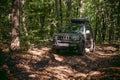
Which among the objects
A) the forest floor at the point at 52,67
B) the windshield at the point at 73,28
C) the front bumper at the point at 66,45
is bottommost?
the forest floor at the point at 52,67

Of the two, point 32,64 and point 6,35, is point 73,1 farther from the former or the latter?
point 32,64

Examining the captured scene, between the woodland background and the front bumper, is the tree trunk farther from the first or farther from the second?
the front bumper

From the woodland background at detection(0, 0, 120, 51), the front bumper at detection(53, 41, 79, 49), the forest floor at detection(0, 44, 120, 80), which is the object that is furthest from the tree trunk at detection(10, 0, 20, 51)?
the front bumper at detection(53, 41, 79, 49)

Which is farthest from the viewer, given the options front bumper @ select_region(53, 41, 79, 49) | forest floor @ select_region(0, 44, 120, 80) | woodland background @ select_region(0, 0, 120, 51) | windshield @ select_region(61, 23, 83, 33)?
windshield @ select_region(61, 23, 83, 33)

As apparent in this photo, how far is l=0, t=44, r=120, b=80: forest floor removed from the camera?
10.2m

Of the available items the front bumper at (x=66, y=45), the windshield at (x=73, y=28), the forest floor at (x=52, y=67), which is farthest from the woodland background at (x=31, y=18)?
the windshield at (x=73, y=28)

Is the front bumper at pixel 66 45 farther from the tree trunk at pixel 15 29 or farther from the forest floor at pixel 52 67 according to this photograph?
the tree trunk at pixel 15 29

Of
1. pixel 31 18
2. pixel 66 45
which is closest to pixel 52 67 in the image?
pixel 66 45

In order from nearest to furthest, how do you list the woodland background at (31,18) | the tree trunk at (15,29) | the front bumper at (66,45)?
the tree trunk at (15,29) → the woodland background at (31,18) → the front bumper at (66,45)

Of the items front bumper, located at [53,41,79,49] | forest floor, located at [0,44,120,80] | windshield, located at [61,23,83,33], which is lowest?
forest floor, located at [0,44,120,80]

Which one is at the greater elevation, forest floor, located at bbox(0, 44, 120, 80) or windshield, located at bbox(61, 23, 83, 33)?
windshield, located at bbox(61, 23, 83, 33)

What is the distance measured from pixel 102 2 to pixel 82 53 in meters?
21.3

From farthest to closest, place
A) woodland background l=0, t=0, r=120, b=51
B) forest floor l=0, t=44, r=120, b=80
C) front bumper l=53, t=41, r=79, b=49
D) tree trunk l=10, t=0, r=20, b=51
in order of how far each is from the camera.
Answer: front bumper l=53, t=41, r=79, b=49 → woodland background l=0, t=0, r=120, b=51 → tree trunk l=10, t=0, r=20, b=51 → forest floor l=0, t=44, r=120, b=80

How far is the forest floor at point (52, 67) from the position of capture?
10188 millimetres
